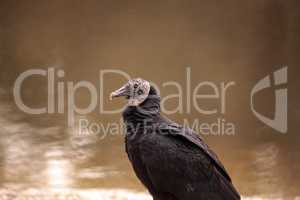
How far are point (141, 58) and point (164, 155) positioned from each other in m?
2.23

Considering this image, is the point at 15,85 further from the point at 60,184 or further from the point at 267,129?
the point at 267,129

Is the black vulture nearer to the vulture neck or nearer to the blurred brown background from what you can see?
the vulture neck

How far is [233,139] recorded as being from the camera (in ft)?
12.9

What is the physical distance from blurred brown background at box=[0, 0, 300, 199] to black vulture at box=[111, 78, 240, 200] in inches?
59.7

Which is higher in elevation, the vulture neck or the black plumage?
the vulture neck

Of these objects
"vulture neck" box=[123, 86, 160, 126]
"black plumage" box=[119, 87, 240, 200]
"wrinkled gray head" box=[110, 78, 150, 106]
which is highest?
"wrinkled gray head" box=[110, 78, 150, 106]

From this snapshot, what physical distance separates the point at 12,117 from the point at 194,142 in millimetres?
2277

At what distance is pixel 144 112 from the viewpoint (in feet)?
7.10

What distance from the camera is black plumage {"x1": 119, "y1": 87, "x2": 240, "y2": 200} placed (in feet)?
7.01
